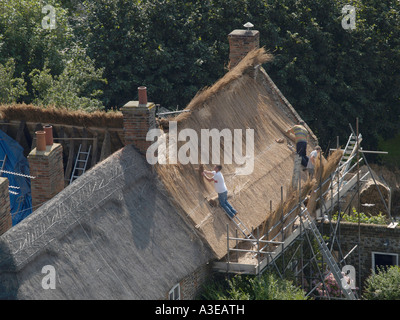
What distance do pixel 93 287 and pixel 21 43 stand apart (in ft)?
67.3

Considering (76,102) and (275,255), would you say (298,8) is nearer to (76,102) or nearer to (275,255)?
(76,102)

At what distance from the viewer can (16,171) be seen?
84.4 feet

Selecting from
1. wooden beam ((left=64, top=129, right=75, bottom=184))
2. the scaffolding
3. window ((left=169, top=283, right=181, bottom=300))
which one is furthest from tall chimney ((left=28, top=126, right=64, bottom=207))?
the scaffolding

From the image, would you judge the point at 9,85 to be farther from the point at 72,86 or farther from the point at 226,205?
the point at 226,205

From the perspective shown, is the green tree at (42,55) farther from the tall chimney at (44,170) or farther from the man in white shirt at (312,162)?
the tall chimney at (44,170)

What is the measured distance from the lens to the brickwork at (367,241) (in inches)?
1063

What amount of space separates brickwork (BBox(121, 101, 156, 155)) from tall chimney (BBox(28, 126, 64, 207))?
1.85m

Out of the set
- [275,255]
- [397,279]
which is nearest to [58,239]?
[275,255]

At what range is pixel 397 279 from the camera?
24812mm

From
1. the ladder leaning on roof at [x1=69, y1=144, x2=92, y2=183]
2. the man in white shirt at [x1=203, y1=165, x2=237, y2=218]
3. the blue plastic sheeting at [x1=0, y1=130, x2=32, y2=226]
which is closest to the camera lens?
the man in white shirt at [x1=203, y1=165, x2=237, y2=218]

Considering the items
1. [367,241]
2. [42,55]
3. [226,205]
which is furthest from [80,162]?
[42,55]

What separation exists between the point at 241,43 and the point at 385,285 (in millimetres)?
9662

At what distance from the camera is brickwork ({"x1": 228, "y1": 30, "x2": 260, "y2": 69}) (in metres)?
29.6

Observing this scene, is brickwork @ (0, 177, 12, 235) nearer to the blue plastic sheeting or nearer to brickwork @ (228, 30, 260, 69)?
the blue plastic sheeting
